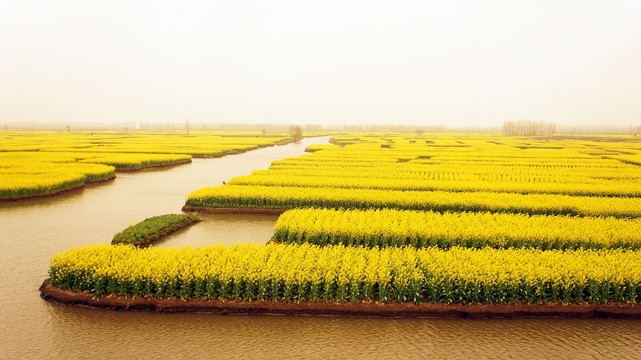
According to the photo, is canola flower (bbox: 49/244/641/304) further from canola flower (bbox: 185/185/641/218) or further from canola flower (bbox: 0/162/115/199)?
canola flower (bbox: 0/162/115/199)

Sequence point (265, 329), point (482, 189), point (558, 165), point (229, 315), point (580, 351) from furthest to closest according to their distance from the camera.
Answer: point (558, 165) → point (482, 189) → point (229, 315) → point (265, 329) → point (580, 351)

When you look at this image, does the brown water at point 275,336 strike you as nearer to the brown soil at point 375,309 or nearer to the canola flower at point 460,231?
the brown soil at point 375,309

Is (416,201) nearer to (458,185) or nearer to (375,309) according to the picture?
(458,185)

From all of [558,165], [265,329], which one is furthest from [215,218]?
[558,165]

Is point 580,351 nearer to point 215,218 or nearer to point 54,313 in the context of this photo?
point 54,313

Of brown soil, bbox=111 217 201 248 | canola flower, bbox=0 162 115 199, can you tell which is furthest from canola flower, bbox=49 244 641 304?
canola flower, bbox=0 162 115 199

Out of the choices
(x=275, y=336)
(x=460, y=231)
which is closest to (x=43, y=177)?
(x=275, y=336)

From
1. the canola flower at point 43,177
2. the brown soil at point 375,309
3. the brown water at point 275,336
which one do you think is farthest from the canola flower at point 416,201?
the canola flower at point 43,177

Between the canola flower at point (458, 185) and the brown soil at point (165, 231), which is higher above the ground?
the canola flower at point (458, 185)
